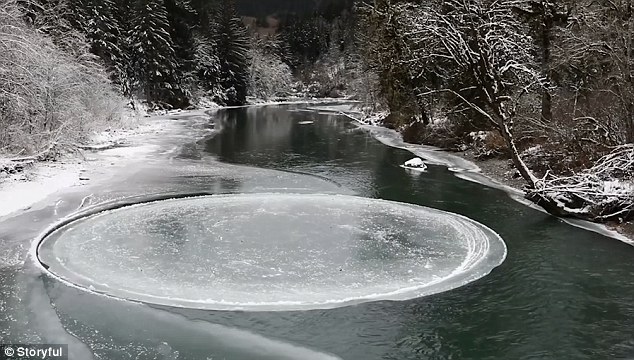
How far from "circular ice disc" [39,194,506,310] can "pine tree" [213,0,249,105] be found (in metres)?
62.9

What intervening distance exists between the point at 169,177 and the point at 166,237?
7893 mm

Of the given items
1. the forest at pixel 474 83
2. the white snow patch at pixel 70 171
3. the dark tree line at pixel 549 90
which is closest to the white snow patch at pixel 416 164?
the dark tree line at pixel 549 90

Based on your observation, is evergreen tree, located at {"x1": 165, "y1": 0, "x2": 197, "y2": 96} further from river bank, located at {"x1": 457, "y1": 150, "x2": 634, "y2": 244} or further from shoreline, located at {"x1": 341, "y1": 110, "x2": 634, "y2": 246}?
river bank, located at {"x1": 457, "y1": 150, "x2": 634, "y2": 244}

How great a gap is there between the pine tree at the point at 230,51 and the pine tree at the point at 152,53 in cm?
1411

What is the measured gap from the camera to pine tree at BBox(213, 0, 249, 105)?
2977 inches

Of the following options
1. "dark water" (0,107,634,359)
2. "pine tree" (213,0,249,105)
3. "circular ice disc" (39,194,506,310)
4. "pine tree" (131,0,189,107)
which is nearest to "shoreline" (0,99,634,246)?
"dark water" (0,107,634,359)

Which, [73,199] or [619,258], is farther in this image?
[73,199]

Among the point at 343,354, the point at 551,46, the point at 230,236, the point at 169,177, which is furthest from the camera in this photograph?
the point at 551,46

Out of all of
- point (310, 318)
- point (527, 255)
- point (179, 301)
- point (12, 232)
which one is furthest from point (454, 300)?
point (12, 232)

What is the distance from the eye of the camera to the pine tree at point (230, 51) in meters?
75.6

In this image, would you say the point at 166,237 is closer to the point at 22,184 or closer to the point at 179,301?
the point at 179,301

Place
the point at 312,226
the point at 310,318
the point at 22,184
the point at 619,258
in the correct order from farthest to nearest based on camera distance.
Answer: the point at 22,184 < the point at 312,226 < the point at 619,258 < the point at 310,318

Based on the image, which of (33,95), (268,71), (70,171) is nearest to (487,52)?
(70,171)

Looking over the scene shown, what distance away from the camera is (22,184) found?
1669 cm
